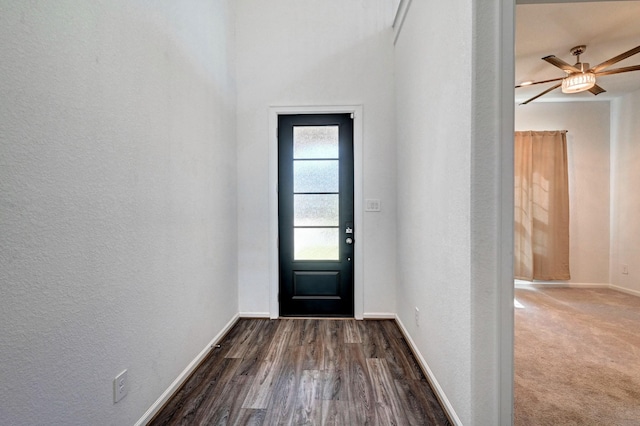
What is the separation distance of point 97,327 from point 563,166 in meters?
5.50

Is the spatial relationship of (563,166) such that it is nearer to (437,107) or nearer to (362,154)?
(362,154)

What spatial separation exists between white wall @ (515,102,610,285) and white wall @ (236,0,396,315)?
10.6 feet

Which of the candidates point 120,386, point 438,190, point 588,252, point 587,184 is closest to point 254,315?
point 120,386

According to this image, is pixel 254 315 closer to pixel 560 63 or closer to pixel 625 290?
pixel 560 63

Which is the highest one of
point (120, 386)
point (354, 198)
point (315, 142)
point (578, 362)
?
point (315, 142)

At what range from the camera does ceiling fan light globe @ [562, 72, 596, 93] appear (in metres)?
2.52

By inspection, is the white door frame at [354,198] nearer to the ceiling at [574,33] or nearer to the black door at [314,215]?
the black door at [314,215]

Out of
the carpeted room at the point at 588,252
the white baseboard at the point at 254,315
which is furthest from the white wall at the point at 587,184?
the white baseboard at the point at 254,315

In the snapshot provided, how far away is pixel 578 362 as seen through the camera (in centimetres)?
206

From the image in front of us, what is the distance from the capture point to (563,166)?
3908 millimetres

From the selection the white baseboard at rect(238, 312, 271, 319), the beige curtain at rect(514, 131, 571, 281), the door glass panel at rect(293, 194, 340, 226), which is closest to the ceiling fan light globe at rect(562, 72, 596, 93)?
the beige curtain at rect(514, 131, 571, 281)

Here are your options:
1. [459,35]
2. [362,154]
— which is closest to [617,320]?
[362,154]

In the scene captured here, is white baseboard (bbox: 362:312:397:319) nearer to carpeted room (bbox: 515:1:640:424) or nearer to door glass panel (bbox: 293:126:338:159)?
carpeted room (bbox: 515:1:640:424)

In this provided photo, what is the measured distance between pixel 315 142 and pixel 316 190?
53 centimetres
